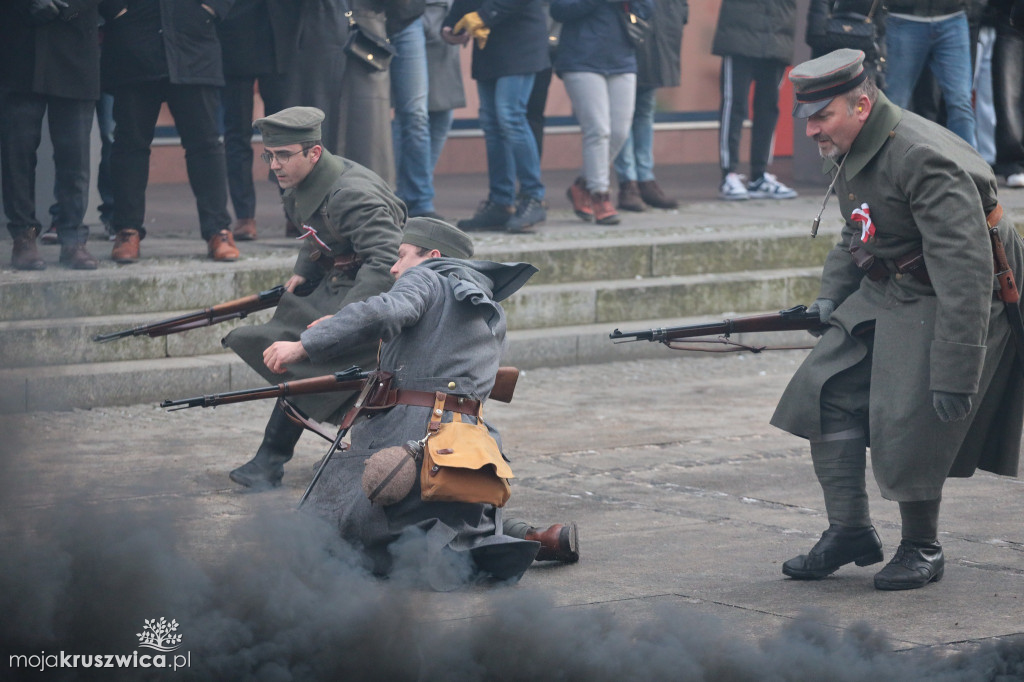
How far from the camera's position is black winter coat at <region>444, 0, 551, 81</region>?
9164mm

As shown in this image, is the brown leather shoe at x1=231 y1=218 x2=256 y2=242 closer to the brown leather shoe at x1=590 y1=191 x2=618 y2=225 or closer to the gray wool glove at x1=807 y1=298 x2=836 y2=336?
the brown leather shoe at x1=590 y1=191 x2=618 y2=225

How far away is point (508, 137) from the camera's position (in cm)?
934

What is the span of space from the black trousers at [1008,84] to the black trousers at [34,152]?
644cm

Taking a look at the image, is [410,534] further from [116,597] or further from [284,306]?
[284,306]

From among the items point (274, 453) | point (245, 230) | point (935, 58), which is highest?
point (935, 58)

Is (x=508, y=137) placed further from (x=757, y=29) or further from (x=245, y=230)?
(x=757, y=29)

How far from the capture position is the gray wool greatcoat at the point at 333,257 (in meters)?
5.54

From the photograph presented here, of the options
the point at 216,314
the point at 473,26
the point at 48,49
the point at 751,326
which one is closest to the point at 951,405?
the point at 751,326

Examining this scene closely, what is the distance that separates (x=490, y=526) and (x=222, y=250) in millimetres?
A: 3848

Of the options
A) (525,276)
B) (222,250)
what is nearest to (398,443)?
(525,276)

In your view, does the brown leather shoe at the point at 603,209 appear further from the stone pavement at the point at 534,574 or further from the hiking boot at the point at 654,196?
the stone pavement at the point at 534,574

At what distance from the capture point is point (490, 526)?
475cm

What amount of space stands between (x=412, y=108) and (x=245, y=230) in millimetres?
1187

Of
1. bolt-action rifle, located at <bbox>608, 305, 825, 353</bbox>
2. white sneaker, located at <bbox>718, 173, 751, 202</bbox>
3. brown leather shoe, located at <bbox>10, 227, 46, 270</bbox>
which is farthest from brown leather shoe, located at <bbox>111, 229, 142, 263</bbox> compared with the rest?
white sneaker, located at <bbox>718, 173, 751, 202</bbox>
